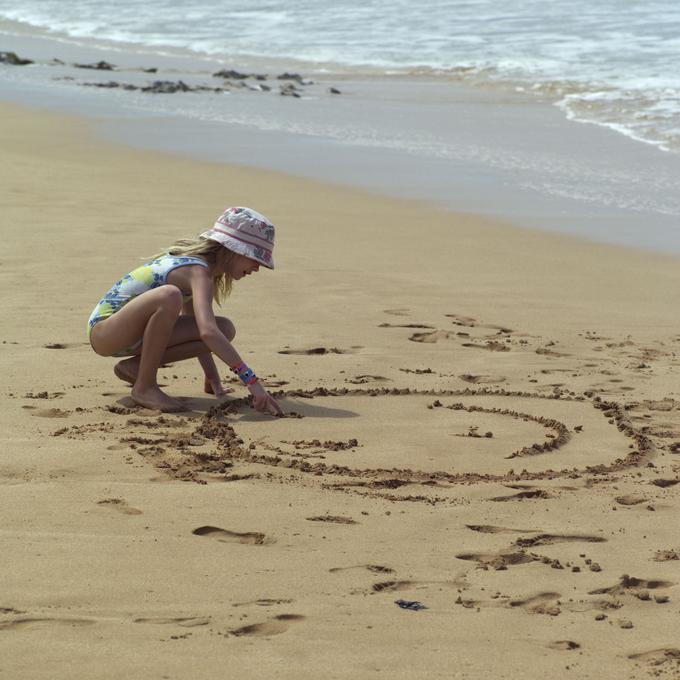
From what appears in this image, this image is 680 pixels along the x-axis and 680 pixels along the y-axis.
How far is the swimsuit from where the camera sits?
520 cm

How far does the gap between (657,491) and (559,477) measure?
0.36 metres

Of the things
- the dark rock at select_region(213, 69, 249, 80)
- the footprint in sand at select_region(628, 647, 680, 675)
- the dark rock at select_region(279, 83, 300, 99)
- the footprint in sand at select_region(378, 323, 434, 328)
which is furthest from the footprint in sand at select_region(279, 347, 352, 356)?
the dark rock at select_region(213, 69, 249, 80)

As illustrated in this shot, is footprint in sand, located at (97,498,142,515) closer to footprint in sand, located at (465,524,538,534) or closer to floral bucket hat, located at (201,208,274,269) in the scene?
footprint in sand, located at (465,524,538,534)

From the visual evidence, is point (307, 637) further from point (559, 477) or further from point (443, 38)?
point (443, 38)

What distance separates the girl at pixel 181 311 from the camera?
16.3 feet

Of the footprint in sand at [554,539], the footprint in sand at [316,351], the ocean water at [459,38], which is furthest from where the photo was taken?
the ocean water at [459,38]

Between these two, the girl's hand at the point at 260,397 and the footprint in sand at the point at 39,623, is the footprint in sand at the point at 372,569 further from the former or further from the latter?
the girl's hand at the point at 260,397

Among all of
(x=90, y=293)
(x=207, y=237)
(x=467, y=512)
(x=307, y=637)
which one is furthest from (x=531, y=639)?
(x=90, y=293)

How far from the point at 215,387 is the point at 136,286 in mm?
570

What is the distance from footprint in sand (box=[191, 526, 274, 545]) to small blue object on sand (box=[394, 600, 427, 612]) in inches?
21.7

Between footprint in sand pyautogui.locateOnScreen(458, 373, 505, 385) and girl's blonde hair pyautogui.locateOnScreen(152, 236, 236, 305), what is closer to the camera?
girl's blonde hair pyautogui.locateOnScreen(152, 236, 236, 305)

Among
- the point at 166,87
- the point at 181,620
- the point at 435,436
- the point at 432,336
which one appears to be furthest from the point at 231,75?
the point at 181,620

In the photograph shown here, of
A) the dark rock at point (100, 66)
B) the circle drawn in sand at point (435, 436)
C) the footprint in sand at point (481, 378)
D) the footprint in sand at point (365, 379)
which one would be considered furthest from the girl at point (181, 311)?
the dark rock at point (100, 66)

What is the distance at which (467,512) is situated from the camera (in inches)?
157
